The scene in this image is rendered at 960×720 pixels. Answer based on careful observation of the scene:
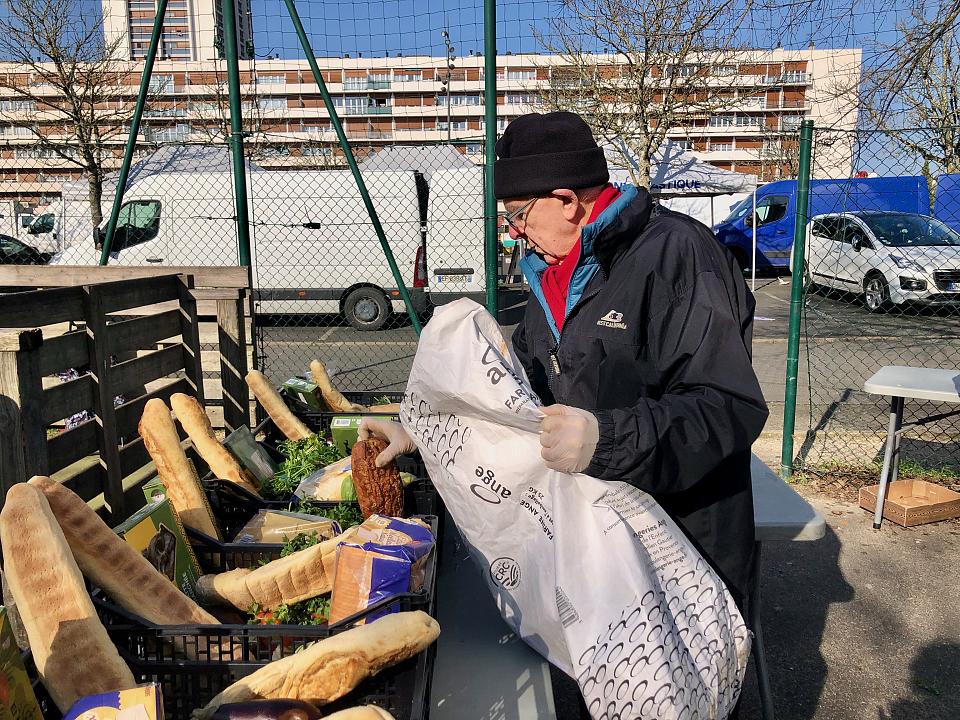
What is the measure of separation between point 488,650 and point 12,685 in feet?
3.52

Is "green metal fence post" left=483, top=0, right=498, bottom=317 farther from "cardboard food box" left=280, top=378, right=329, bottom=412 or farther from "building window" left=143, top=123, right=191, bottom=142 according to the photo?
"building window" left=143, top=123, right=191, bottom=142

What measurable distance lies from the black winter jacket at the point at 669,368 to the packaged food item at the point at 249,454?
4.01 ft

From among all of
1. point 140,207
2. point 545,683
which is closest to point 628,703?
point 545,683

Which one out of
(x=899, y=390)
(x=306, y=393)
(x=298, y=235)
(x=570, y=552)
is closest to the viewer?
(x=570, y=552)

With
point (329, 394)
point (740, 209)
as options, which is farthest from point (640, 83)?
point (329, 394)

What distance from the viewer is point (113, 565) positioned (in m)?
1.65

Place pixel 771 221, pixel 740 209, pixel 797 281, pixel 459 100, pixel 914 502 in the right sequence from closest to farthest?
1. pixel 914 502
2. pixel 797 281
3. pixel 771 221
4. pixel 740 209
5. pixel 459 100

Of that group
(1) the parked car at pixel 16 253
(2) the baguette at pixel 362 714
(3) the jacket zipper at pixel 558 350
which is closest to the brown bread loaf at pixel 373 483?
(3) the jacket zipper at pixel 558 350

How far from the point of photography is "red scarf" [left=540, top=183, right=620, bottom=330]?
1.84 metres

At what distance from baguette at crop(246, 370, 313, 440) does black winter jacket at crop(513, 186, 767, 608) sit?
1.50 m

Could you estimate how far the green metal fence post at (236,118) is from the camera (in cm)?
457

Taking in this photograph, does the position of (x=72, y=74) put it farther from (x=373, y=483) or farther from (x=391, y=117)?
(x=391, y=117)

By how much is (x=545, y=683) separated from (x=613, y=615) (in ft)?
1.25

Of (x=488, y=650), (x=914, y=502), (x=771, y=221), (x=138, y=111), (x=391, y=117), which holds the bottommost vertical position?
(x=914, y=502)
